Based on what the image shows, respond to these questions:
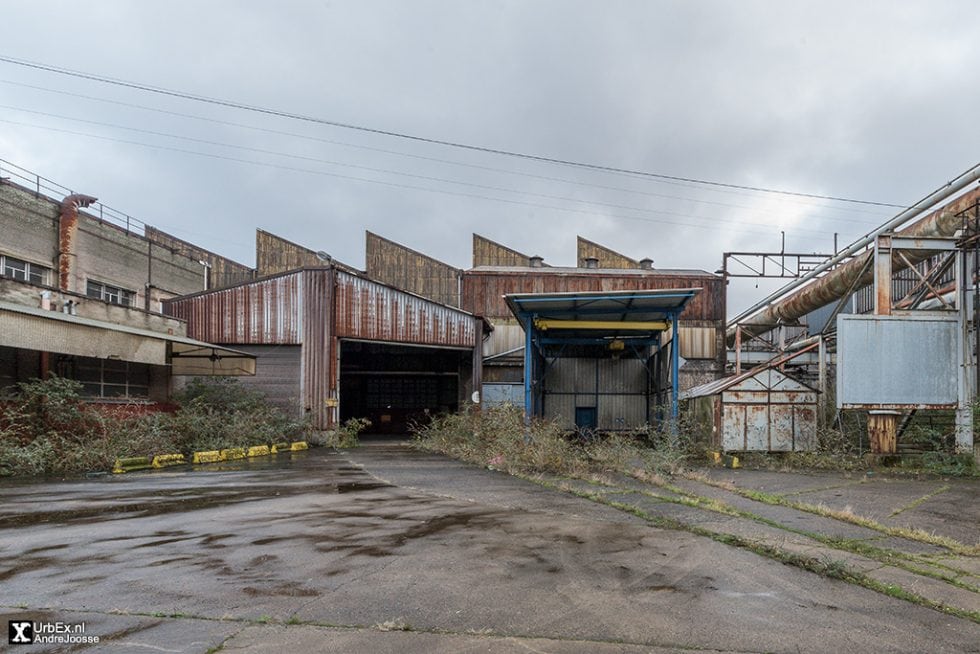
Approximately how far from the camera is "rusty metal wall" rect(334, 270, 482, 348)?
2178 centimetres

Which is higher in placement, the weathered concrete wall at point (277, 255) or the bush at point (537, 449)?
the weathered concrete wall at point (277, 255)

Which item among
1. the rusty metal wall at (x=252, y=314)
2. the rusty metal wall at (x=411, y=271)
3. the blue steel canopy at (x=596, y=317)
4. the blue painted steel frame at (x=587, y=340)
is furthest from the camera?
the rusty metal wall at (x=411, y=271)

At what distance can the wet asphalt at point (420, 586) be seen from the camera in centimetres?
361

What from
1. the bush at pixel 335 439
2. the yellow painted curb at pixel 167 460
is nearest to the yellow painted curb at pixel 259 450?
the yellow painted curb at pixel 167 460

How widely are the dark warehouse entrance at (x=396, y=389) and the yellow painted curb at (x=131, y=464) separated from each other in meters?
14.9

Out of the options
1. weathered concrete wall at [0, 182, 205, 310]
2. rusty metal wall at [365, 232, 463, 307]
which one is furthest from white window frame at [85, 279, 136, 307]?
rusty metal wall at [365, 232, 463, 307]

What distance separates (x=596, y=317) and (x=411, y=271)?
1718 cm

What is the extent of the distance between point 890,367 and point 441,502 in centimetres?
1172

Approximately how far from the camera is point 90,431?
1371 centimetres

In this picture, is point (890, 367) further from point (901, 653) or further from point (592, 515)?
point (901, 653)

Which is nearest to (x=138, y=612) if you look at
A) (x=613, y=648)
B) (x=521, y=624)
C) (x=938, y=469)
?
(x=521, y=624)

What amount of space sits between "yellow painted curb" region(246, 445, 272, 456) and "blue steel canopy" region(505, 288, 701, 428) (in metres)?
7.41

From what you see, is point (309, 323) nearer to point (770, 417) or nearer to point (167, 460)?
point (167, 460)

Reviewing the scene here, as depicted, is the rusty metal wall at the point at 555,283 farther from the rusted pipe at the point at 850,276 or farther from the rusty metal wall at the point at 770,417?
the rusty metal wall at the point at 770,417
